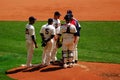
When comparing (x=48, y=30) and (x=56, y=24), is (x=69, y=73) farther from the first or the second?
(x=56, y=24)

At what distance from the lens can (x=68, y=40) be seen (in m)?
12.4

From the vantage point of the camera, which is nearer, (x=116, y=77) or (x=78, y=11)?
(x=116, y=77)

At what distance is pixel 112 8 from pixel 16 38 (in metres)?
11.6

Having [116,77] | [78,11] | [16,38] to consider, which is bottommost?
[116,77]

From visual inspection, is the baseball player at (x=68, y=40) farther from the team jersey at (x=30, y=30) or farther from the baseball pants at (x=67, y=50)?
the team jersey at (x=30, y=30)

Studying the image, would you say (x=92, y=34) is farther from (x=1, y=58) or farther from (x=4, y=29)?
(x=1, y=58)

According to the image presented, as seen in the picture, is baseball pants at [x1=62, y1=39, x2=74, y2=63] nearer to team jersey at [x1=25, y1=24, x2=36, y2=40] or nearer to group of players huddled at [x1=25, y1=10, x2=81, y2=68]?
group of players huddled at [x1=25, y1=10, x2=81, y2=68]

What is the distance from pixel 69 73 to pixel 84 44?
643 cm

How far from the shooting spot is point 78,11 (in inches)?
1107

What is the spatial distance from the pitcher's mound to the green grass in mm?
606

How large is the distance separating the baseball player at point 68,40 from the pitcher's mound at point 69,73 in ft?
1.06

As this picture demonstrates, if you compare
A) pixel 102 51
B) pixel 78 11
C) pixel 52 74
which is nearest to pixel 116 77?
pixel 52 74

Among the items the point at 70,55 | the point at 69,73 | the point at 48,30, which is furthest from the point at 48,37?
the point at 69,73

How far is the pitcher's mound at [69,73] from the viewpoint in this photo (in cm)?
1148
